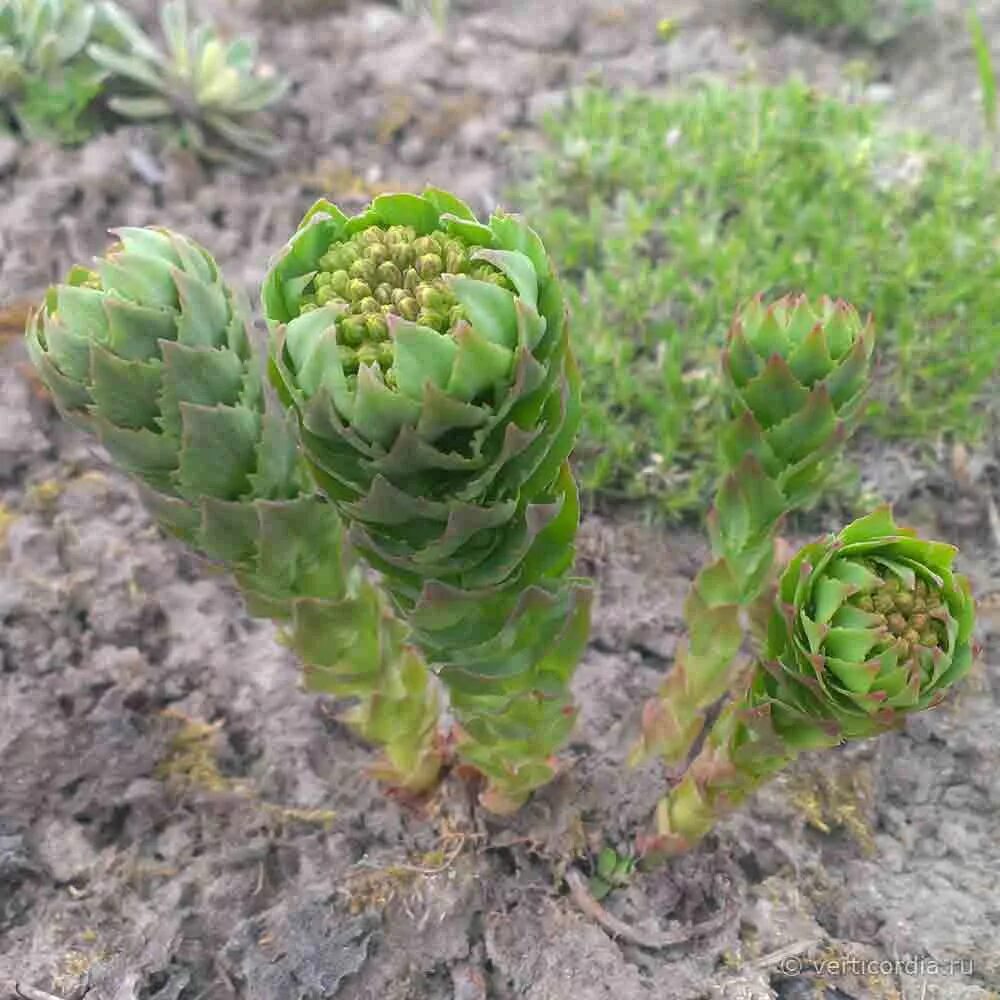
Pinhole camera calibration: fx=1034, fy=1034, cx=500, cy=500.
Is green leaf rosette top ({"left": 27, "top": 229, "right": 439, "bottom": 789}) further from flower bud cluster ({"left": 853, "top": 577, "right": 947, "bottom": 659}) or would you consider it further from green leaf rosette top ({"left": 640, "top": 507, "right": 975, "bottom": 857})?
flower bud cluster ({"left": 853, "top": 577, "right": 947, "bottom": 659})

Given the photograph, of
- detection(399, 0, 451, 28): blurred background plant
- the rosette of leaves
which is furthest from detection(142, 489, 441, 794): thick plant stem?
detection(399, 0, 451, 28): blurred background plant

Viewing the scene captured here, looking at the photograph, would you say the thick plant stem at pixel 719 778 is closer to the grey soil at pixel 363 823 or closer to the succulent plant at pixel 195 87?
the grey soil at pixel 363 823

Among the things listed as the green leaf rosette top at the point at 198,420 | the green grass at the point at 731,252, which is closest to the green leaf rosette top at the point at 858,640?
the green leaf rosette top at the point at 198,420

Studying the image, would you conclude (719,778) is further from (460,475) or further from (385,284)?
(385,284)

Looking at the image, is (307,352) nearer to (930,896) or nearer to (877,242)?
(930,896)

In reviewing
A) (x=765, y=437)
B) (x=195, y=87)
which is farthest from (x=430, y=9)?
(x=765, y=437)

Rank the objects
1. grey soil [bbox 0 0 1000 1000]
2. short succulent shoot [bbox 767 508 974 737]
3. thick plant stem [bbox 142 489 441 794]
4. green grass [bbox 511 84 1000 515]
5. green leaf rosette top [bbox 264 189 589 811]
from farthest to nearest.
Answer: green grass [bbox 511 84 1000 515] < grey soil [bbox 0 0 1000 1000] < thick plant stem [bbox 142 489 441 794] < short succulent shoot [bbox 767 508 974 737] < green leaf rosette top [bbox 264 189 589 811]
